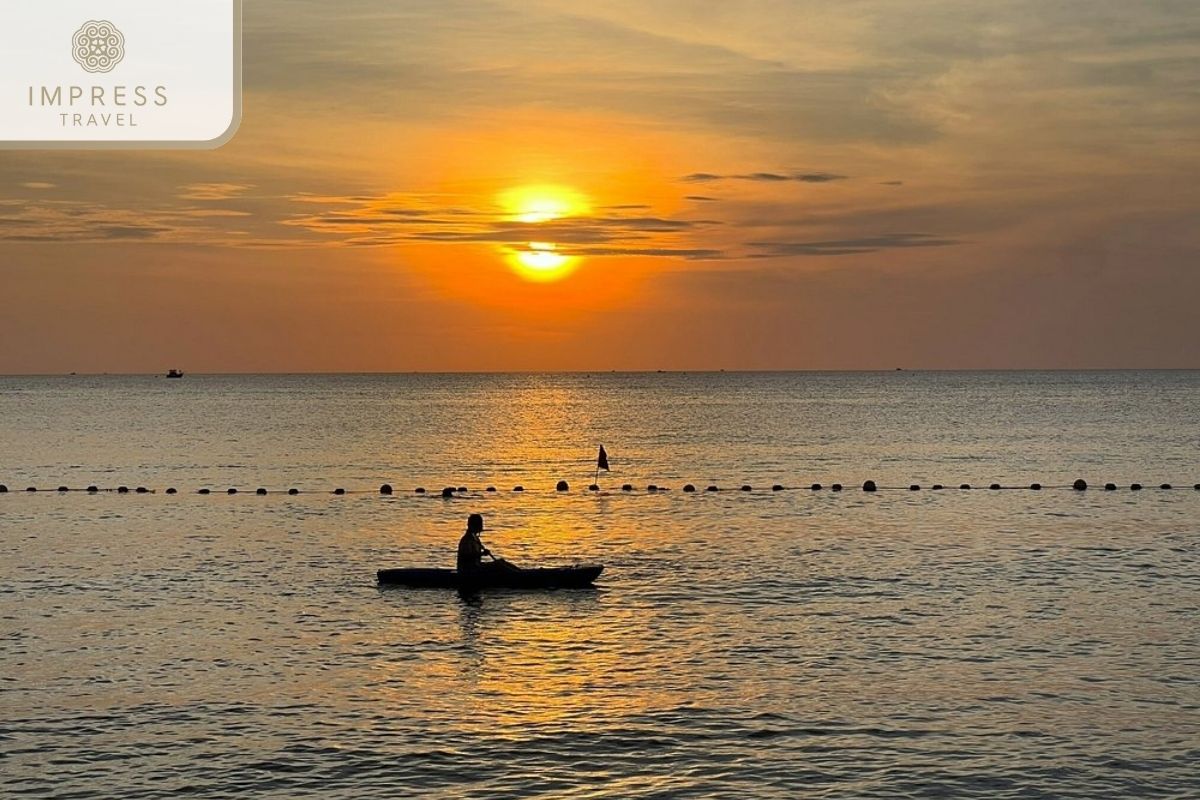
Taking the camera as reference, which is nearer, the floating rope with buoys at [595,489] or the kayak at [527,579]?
the kayak at [527,579]

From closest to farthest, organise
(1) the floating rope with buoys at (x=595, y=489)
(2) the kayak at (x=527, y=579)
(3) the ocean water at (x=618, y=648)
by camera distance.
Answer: (3) the ocean water at (x=618, y=648) → (2) the kayak at (x=527, y=579) → (1) the floating rope with buoys at (x=595, y=489)

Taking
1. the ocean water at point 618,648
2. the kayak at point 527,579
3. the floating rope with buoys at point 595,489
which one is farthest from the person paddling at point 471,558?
the floating rope with buoys at point 595,489

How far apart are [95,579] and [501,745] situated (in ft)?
68.2

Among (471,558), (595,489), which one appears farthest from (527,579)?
(595,489)

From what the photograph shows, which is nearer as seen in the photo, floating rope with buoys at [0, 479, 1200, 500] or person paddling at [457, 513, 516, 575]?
person paddling at [457, 513, 516, 575]

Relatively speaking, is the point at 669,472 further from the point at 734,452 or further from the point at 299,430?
the point at 299,430

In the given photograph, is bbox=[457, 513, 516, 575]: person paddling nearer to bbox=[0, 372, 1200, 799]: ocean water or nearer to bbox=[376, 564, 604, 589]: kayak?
bbox=[376, 564, 604, 589]: kayak

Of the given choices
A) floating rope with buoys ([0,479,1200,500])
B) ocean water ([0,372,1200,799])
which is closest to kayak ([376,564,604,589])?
ocean water ([0,372,1200,799])

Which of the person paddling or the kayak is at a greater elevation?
the person paddling

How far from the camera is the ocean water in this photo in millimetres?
20062

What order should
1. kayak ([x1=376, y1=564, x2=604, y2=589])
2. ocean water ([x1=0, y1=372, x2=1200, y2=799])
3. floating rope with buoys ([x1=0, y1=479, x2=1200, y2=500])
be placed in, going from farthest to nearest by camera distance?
floating rope with buoys ([x1=0, y1=479, x2=1200, y2=500]), kayak ([x1=376, y1=564, x2=604, y2=589]), ocean water ([x1=0, y1=372, x2=1200, y2=799])

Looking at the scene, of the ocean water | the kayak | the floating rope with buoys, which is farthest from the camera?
the floating rope with buoys

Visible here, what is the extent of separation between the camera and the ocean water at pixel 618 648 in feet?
65.8

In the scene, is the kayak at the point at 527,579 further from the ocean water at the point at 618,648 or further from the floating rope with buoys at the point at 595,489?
the floating rope with buoys at the point at 595,489
